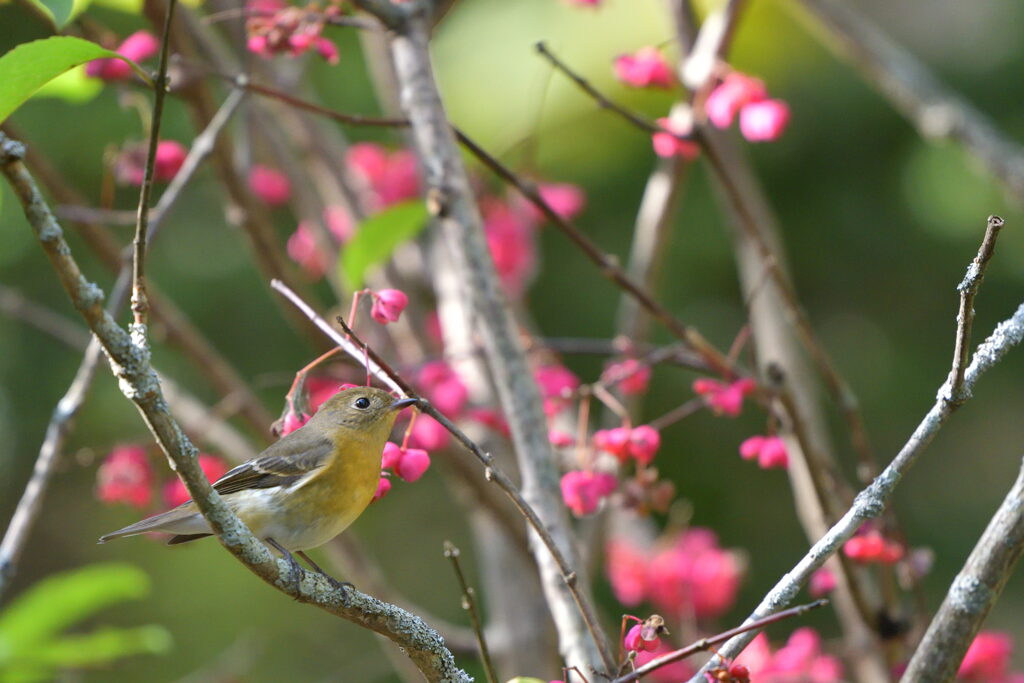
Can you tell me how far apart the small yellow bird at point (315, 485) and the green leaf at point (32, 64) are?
0.69 meters

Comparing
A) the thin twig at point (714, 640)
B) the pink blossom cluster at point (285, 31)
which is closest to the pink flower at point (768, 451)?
the thin twig at point (714, 640)

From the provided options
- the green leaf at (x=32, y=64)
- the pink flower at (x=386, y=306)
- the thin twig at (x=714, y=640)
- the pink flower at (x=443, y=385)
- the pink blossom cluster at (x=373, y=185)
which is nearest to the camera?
the thin twig at (x=714, y=640)

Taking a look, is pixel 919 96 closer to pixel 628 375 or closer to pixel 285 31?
pixel 628 375

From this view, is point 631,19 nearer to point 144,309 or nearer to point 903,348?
point 903,348

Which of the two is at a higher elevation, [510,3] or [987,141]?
[510,3]

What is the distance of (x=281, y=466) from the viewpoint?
74.3 inches

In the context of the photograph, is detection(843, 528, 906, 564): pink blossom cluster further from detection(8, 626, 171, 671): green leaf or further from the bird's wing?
detection(8, 626, 171, 671): green leaf

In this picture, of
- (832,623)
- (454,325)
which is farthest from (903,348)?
(454,325)

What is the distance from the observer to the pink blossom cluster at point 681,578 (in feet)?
9.33

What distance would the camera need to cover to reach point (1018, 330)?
1.27 metres

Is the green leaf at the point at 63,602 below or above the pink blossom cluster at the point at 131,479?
below

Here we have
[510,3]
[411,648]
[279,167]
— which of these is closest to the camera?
[411,648]

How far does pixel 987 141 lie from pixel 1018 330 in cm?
172

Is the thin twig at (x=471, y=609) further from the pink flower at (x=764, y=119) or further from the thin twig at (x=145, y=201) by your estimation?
the pink flower at (x=764, y=119)
